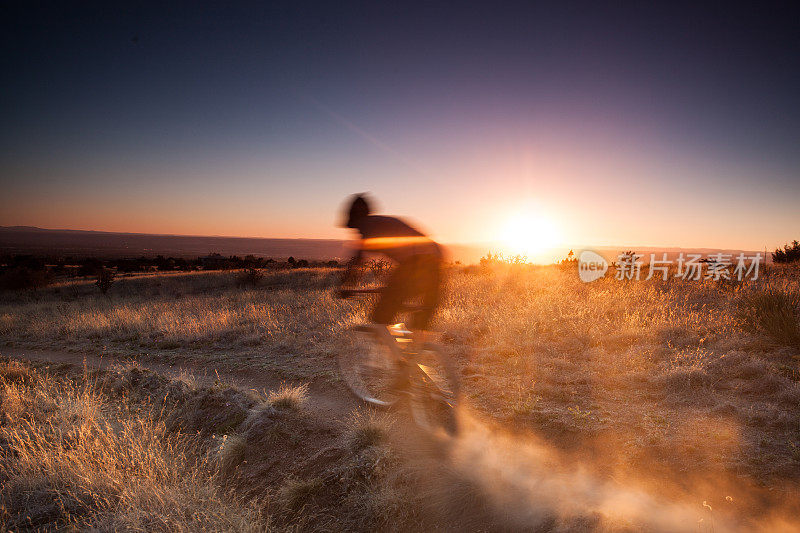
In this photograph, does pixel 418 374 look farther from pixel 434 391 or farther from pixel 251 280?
pixel 251 280

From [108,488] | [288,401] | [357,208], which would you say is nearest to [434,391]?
[288,401]

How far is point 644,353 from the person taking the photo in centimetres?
630

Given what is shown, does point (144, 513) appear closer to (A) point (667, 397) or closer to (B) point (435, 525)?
(B) point (435, 525)

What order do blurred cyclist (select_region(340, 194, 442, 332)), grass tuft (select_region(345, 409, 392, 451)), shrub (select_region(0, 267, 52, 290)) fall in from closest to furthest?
blurred cyclist (select_region(340, 194, 442, 332)) → grass tuft (select_region(345, 409, 392, 451)) → shrub (select_region(0, 267, 52, 290))

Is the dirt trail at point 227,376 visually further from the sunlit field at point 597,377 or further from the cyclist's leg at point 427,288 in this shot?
the cyclist's leg at point 427,288

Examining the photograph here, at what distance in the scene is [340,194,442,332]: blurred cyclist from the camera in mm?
3773

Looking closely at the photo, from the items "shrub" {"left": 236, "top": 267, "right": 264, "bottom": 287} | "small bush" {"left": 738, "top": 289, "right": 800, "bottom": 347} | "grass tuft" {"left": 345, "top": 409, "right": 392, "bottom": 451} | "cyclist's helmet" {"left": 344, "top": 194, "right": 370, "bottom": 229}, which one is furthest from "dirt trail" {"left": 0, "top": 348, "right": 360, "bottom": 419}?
"shrub" {"left": 236, "top": 267, "right": 264, "bottom": 287}

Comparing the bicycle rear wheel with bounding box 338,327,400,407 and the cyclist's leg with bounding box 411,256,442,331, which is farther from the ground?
the cyclist's leg with bounding box 411,256,442,331

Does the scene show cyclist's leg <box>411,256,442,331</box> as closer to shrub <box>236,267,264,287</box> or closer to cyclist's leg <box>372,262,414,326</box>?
cyclist's leg <box>372,262,414,326</box>

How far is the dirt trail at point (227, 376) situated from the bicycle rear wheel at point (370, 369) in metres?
0.25

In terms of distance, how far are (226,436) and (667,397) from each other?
5.66 m

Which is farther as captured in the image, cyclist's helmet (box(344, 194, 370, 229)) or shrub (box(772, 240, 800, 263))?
shrub (box(772, 240, 800, 263))

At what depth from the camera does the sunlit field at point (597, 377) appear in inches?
122

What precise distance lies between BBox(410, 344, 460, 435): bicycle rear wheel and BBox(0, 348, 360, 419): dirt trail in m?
1.13
